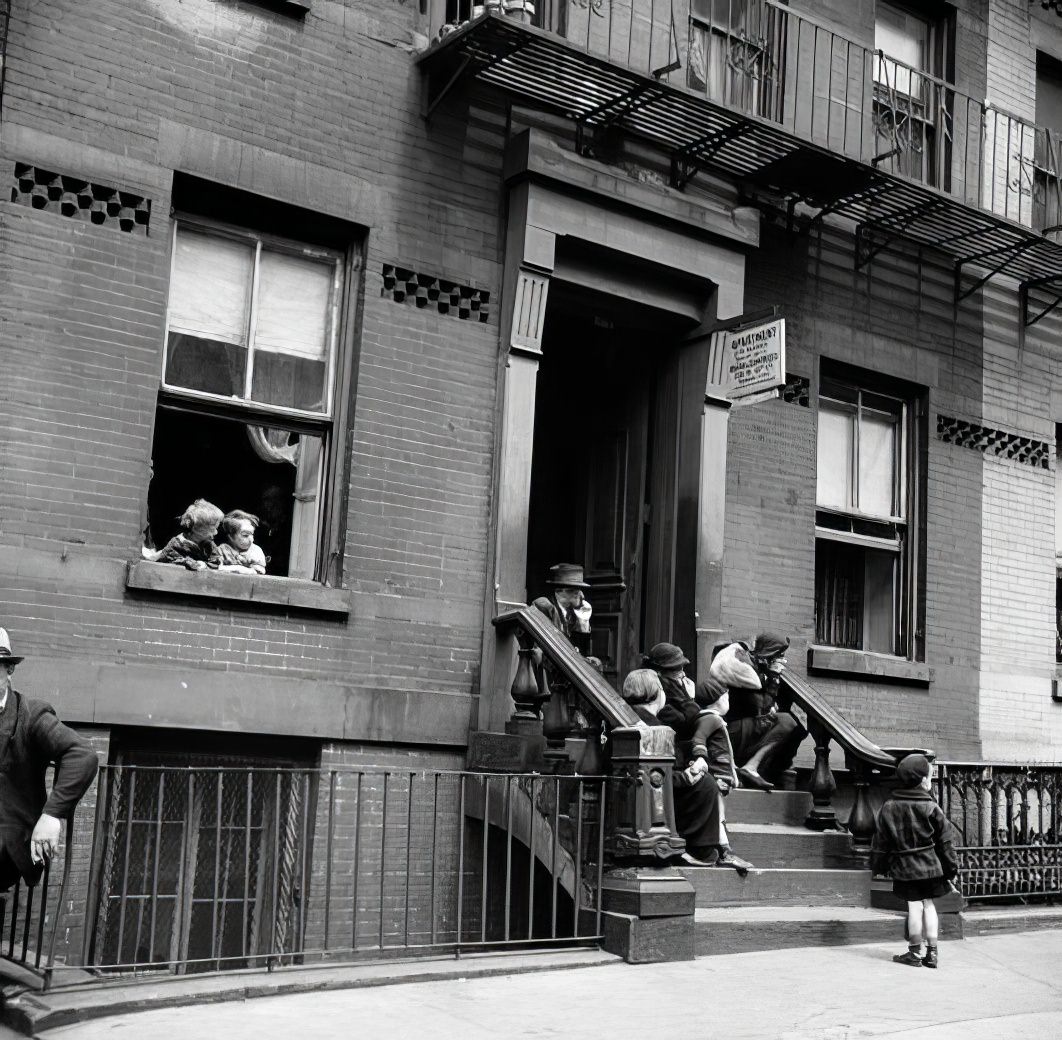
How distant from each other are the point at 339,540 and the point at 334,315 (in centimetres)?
163

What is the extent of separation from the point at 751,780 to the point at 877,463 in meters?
4.02

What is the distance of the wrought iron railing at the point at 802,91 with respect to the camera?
10797mm

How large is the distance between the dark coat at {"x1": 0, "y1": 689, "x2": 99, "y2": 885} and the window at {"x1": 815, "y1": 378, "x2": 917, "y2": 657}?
796 cm

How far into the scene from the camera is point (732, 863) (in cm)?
931

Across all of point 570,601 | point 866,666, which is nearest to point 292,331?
point 570,601

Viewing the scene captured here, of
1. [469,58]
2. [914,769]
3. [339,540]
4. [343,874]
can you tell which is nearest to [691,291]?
[469,58]

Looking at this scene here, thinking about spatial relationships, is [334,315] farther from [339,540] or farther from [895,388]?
[895,388]

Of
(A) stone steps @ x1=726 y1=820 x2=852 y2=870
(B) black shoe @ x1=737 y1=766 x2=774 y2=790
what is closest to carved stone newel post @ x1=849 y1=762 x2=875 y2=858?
(A) stone steps @ x1=726 y1=820 x2=852 y2=870

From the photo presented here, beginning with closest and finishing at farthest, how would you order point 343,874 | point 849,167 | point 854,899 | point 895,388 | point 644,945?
point 644,945, point 343,874, point 854,899, point 849,167, point 895,388

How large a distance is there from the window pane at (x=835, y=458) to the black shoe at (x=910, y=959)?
5.11 metres

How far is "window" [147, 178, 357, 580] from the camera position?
948 cm

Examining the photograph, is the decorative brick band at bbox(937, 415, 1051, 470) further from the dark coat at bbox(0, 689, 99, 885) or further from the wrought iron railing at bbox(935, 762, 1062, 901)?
the dark coat at bbox(0, 689, 99, 885)

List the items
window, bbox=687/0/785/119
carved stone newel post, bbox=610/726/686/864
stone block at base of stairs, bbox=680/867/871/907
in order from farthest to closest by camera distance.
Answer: window, bbox=687/0/785/119
stone block at base of stairs, bbox=680/867/871/907
carved stone newel post, bbox=610/726/686/864

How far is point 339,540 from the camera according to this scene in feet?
32.1
